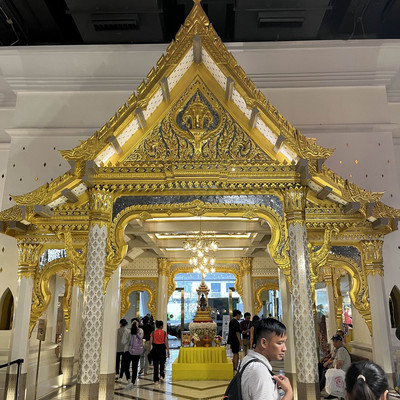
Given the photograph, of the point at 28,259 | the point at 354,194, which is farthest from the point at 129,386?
the point at 354,194

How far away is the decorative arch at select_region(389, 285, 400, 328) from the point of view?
7070 millimetres

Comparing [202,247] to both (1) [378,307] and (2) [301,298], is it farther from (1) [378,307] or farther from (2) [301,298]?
(2) [301,298]

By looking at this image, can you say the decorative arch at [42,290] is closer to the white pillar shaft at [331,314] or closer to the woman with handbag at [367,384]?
the woman with handbag at [367,384]

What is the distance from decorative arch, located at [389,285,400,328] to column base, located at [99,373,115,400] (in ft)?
17.3

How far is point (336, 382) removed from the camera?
4555mm

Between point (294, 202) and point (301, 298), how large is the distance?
110 cm

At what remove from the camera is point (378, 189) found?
7309 mm

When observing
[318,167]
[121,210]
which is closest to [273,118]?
[318,167]

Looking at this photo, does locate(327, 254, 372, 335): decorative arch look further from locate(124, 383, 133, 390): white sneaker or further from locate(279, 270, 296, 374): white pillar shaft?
locate(124, 383, 133, 390): white sneaker

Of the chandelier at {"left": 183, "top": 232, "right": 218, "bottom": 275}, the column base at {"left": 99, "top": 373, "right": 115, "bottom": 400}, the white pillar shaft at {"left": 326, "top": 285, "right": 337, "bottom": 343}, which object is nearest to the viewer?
the column base at {"left": 99, "top": 373, "right": 115, "bottom": 400}

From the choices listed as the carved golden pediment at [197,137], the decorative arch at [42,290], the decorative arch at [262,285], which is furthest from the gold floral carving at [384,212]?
the decorative arch at [262,285]

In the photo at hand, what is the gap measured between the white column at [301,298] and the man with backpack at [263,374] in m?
2.34

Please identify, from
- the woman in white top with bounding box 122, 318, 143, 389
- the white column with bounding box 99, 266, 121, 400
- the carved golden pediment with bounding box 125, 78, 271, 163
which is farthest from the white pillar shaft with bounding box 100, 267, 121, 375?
the carved golden pediment with bounding box 125, 78, 271, 163

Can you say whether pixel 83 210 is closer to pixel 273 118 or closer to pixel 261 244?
pixel 273 118
